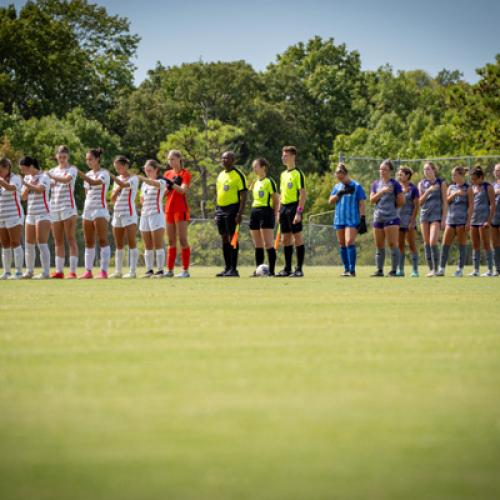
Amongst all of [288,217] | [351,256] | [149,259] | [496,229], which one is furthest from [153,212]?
[496,229]

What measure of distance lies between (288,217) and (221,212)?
108 cm

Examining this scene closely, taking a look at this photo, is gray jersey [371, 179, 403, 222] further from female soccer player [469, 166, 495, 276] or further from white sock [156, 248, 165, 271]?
white sock [156, 248, 165, 271]

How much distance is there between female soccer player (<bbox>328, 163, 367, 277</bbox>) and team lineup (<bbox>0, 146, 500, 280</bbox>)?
0.05 ft

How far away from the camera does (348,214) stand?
62.3ft

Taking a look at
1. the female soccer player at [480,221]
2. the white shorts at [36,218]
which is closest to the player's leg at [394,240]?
the female soccer player at [480,221]

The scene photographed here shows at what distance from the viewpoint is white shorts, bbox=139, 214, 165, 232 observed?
60.1ft

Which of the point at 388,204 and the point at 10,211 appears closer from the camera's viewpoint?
the point at 10,211

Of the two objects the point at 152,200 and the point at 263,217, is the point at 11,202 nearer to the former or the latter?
the point at 152,200

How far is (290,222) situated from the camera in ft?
60.6

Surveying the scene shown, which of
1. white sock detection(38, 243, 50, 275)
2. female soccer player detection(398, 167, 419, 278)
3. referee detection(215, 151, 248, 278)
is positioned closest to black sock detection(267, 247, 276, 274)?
referee detection(215, 151, 248, 278)

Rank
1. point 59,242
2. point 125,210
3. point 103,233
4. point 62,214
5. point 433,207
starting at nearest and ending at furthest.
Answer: point 103,233, point 62,214, point 125,210, point 59,242, point 433,207

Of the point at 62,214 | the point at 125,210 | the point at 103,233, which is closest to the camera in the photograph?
the point at 103,233

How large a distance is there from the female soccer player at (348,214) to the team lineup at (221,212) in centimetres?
2

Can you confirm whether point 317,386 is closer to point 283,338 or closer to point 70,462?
point 70,462
